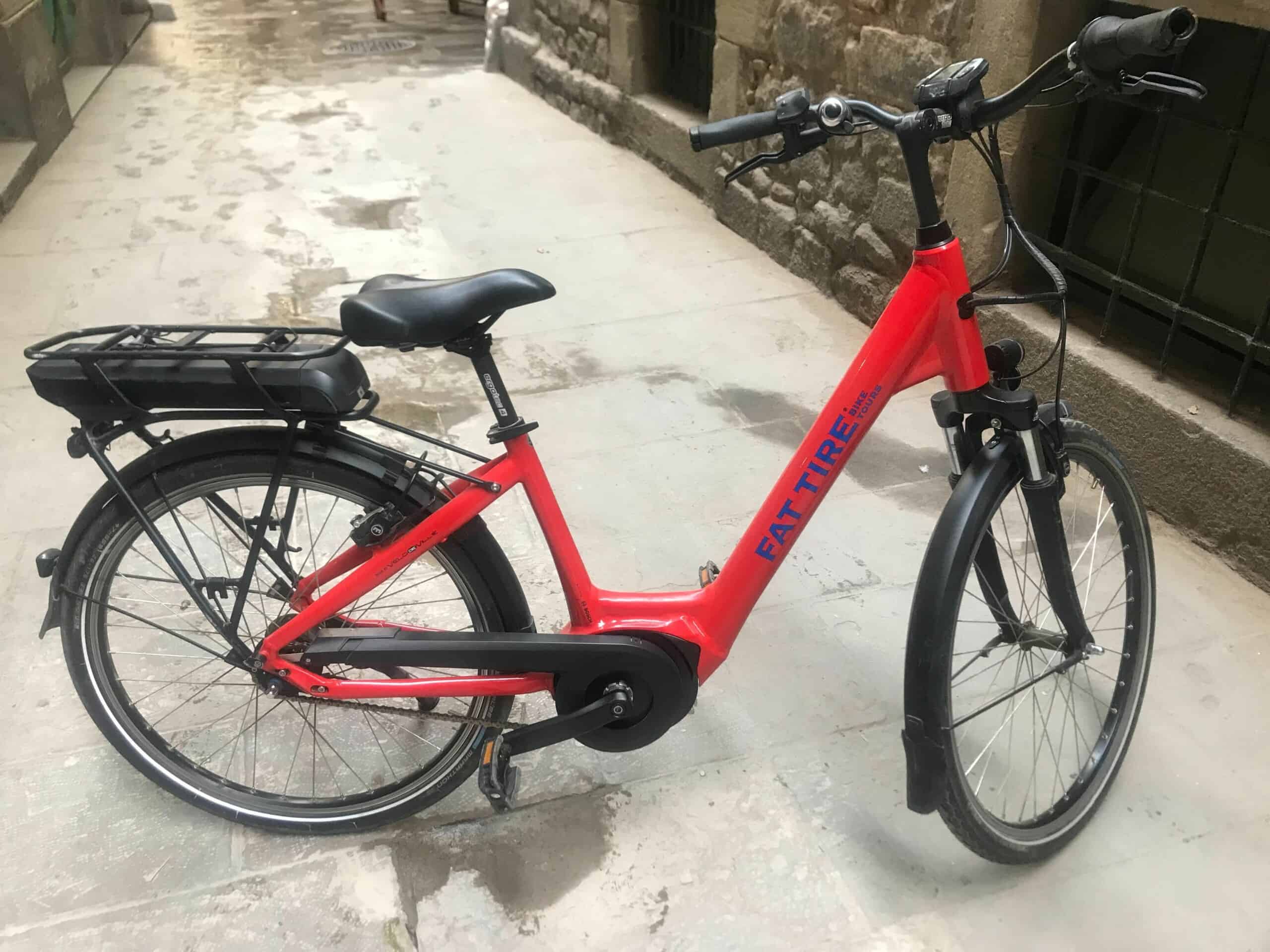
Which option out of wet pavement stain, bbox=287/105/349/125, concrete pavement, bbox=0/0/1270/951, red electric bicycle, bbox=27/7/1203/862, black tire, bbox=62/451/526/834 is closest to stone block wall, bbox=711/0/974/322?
concrete pavement, bbox=0/0/1270/951

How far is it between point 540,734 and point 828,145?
320 centimetres

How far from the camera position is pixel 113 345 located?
1.58 metres

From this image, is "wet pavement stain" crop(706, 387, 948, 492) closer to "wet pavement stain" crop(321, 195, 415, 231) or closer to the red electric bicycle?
the red electric bicycle

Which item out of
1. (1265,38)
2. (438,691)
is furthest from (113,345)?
(1265,38)

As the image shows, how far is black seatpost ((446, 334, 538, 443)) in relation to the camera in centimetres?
160

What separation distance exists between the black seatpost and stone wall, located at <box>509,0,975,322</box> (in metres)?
2.44

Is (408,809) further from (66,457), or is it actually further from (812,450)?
(66,457)

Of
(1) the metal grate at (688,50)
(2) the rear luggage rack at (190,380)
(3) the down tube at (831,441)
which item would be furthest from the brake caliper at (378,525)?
(1) the metal grate at (688,50)

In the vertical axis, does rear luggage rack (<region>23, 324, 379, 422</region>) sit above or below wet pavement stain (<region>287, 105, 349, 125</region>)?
above

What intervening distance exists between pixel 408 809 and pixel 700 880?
0.58 metres

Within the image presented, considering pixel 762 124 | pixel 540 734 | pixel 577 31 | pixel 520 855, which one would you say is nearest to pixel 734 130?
pixel 762 124

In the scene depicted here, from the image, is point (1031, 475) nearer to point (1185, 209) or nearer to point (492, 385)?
point (492, 385)

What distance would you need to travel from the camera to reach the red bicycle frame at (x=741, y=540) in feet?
5.10

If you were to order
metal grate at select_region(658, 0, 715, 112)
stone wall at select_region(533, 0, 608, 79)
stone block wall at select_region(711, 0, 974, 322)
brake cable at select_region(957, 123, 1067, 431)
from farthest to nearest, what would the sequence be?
stone wall at select_region(533, 0, 608, 79) → metal grate at select_region(658, 0, 715, 112) → stone block wall at select_region(711, 0, 974, 322) → brake cable at select_region(957, 123, 1067, 431)
